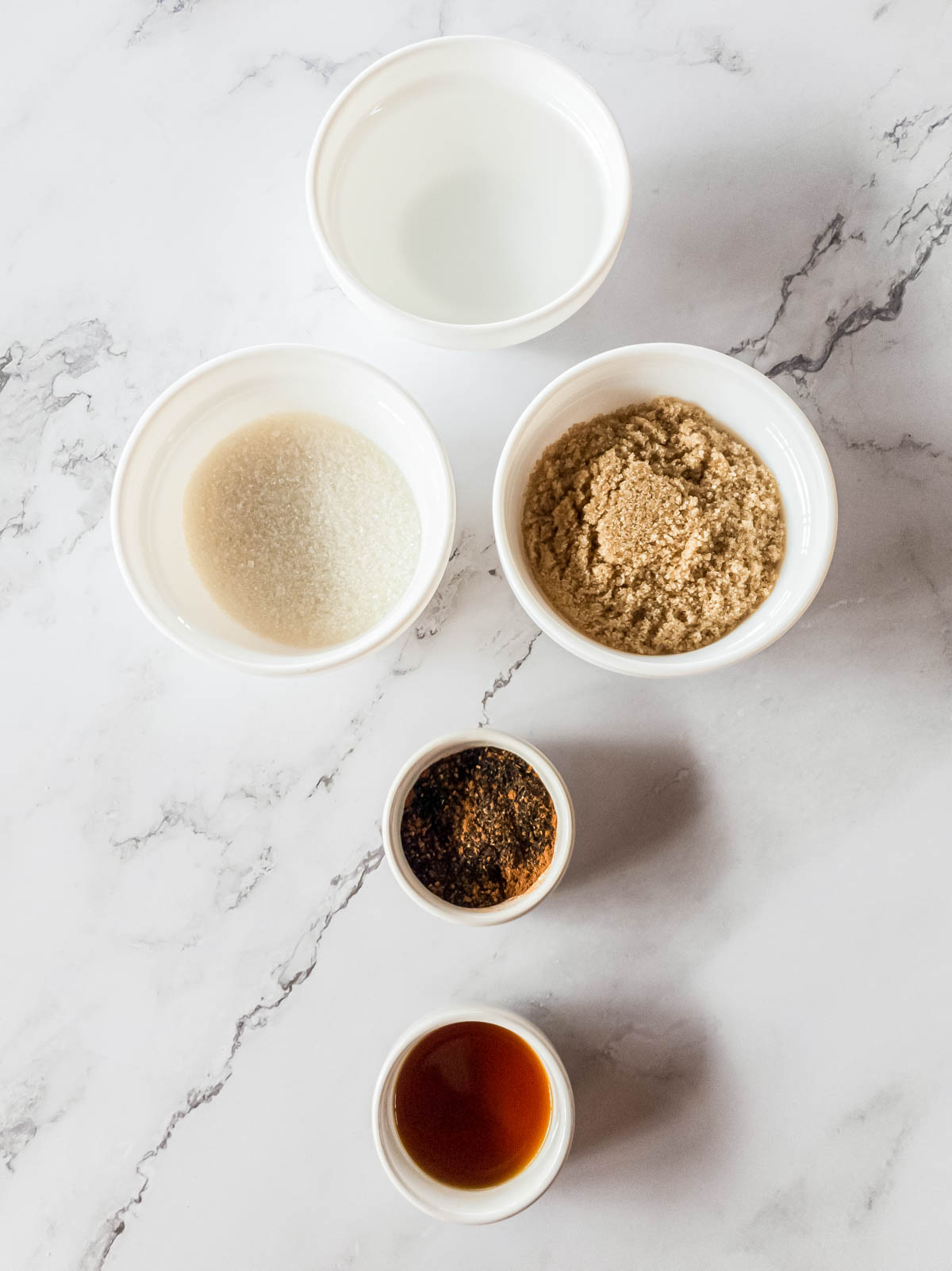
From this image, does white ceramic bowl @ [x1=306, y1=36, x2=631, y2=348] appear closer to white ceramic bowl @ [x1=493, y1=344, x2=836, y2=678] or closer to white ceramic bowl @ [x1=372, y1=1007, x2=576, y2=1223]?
white ceramic bowl @ [x1=493, y1=344, x2=836, y2=678]

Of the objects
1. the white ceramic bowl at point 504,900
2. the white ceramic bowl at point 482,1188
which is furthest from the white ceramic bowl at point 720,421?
the white ceramic bowl at point 482,1188

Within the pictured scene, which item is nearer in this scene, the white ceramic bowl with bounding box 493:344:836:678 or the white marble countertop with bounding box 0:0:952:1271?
the white ceramic bowl with bounding box 493:344:836:678

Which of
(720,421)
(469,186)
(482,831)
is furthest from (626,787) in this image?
(469,186)

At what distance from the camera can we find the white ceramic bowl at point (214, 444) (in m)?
0.84

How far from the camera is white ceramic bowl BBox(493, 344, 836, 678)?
2.77ft

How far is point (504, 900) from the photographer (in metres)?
0.92

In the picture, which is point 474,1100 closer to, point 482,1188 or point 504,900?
point 482,1188

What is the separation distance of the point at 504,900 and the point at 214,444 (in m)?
0.62

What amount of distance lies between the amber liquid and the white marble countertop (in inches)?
3.0

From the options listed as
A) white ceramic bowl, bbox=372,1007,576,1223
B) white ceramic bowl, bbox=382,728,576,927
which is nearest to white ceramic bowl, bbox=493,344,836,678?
white ceramic bowl, bbox=382,728,576,927

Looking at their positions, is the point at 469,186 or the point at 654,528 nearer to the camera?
the point at 654,528

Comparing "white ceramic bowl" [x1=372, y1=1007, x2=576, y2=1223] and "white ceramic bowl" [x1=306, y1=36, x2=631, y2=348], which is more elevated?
"white ceramic bowl" [x1=306, y1=36, x2=631, y2=348]

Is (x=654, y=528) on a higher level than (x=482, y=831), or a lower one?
higher

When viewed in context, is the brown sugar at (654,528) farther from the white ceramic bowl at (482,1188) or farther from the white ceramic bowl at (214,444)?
the white ceramic bowl at (482,1188)
